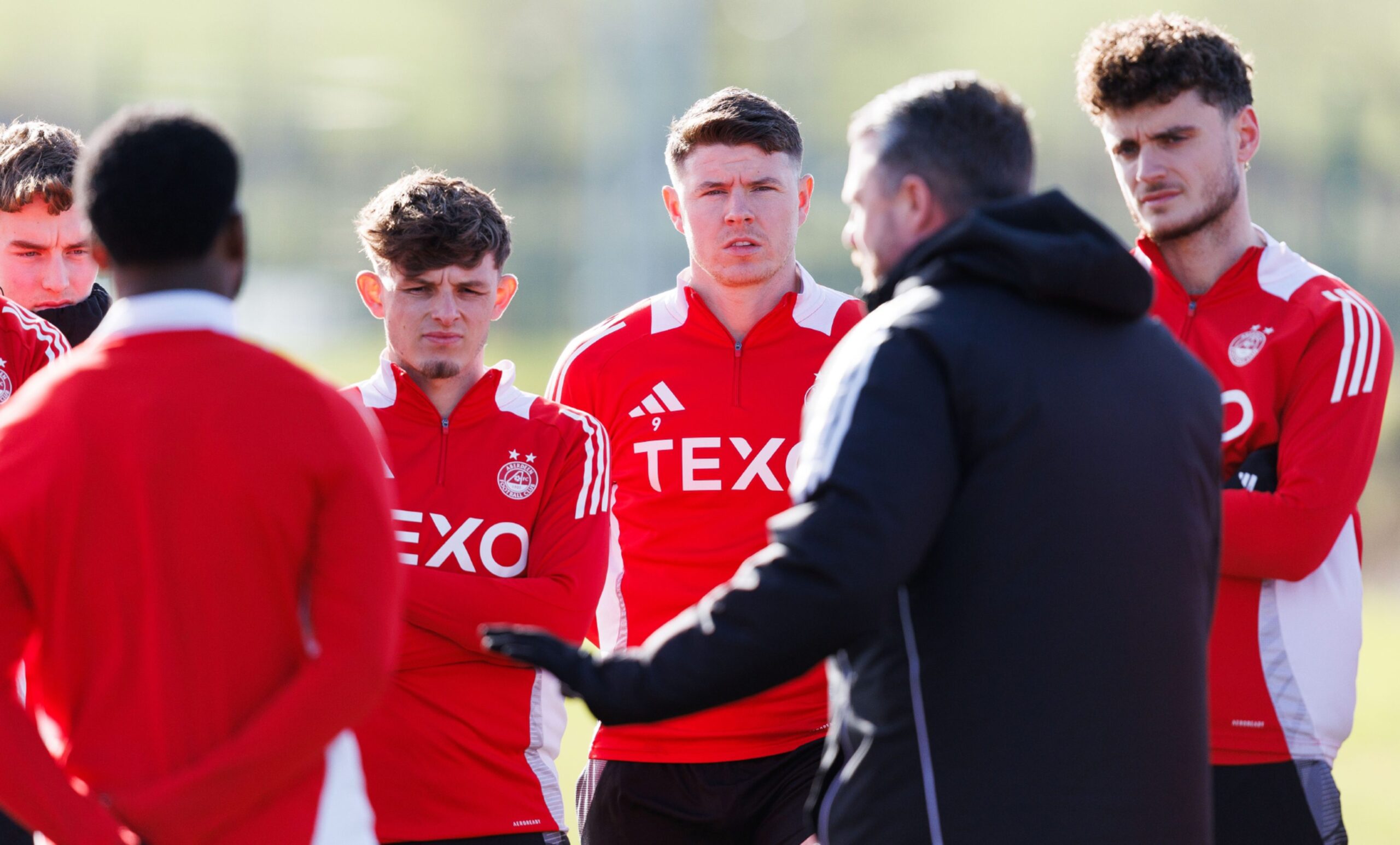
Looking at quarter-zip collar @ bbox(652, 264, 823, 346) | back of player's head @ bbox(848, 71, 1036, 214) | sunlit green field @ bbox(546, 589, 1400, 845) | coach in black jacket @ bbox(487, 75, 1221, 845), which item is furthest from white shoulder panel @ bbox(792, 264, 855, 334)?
sunlit green field @ bbox(546, 589, 1400, 845)

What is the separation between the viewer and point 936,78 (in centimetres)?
204

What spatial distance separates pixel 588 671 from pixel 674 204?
75.0 inches

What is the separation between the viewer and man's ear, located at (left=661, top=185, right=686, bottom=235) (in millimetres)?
3482

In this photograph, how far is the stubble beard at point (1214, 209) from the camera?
2742mm

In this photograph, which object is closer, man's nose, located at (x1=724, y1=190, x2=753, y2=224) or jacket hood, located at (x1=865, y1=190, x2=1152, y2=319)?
jacket hood, located at (x1=865, y1=190, x2=1152, y2=319)

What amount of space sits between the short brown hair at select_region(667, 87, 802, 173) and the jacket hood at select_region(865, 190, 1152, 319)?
146 centimetres

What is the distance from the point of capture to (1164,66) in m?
2.72

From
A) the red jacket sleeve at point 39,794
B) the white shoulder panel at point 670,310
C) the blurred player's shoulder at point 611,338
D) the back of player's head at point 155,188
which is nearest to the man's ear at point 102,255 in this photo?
the back of player's head at point 155,188

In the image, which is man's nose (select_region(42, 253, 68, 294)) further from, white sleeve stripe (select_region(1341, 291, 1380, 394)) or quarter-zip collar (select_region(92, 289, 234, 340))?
white sleeve stripe (select_region(1341, 291, 1380, 394))

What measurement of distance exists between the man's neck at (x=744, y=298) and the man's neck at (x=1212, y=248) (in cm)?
87

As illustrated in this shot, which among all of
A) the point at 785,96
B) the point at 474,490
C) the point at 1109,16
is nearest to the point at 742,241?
the point at 474,490

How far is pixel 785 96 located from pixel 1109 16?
13.5 feet

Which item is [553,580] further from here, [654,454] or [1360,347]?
[1360,347]

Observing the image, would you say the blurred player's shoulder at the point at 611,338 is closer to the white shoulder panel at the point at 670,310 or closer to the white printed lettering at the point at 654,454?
the white shoulder panel at the point at 670,310
